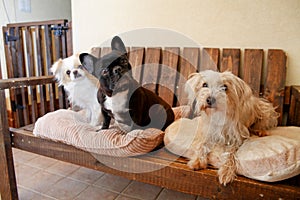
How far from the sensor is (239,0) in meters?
1.52

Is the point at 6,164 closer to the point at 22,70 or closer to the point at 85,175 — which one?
the point at 85,175

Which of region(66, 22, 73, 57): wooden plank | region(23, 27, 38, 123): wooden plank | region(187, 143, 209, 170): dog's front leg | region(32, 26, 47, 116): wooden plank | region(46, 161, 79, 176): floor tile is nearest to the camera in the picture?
region(187, 143, 209, 170): dog's front leg

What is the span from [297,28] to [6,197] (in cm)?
202

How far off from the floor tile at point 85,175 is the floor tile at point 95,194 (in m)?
0.10

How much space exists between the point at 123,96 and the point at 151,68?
24.6 inches

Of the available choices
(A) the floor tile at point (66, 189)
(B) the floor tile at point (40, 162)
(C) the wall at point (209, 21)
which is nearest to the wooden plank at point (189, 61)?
(C) the wall at point (209, 21)

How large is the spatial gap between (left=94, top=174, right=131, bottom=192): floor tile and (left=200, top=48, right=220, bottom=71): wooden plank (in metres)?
0.98

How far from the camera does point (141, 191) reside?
1624 millimetres

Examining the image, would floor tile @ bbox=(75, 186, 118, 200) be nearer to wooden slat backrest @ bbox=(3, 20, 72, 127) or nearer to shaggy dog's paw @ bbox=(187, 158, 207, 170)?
shaggy dog's paw @ bbox=(187, 158, 207, 170)

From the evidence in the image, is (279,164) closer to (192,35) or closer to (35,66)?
(192,35)

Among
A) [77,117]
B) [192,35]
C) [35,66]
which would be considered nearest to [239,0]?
[192,35]

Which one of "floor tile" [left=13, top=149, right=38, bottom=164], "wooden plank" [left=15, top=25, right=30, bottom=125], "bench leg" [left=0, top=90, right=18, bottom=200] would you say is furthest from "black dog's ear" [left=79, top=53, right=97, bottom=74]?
"wooden plank" [left=15, top=25, right=30, bottom=125]

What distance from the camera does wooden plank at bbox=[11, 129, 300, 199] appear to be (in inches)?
35.1

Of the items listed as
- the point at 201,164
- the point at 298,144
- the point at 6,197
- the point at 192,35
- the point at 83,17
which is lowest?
→ the point at 6,197
